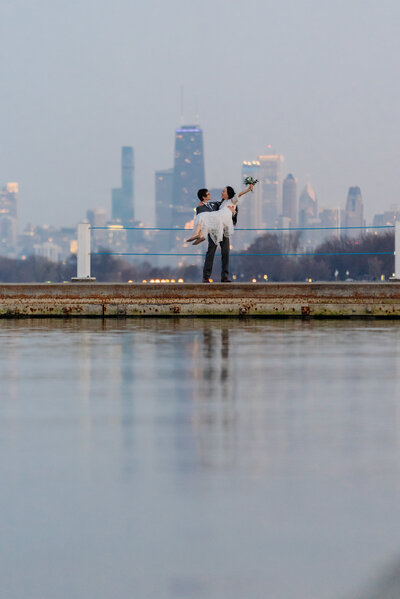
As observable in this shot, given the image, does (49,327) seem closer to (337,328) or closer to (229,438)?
(337,328)

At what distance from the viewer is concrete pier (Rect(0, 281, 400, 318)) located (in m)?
21.0

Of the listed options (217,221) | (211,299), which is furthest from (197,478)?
(211,299)

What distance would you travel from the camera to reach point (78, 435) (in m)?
7.02

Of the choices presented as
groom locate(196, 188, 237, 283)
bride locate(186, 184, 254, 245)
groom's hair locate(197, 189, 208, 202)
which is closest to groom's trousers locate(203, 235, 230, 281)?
groom locate(196, 188, 237, 283)

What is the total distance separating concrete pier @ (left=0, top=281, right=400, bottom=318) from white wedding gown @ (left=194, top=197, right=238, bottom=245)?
1.02 m

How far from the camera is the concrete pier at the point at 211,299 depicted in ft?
68.9

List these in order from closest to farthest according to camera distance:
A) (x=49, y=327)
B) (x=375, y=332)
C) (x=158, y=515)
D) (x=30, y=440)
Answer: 1. (x=158, y=515)
2. (x=30, y=440)
3. (x=375, y=332)
4. (x=49, y=327)

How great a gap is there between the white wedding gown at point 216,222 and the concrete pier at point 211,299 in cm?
102

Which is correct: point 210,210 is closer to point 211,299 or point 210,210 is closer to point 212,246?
point 212,246

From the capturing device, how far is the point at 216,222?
2078 centimetres

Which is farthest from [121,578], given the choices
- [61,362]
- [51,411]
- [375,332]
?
[375,332]

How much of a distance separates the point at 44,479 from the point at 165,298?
A: 1571cm

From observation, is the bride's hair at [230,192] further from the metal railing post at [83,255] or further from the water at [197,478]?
the water at [197,478]

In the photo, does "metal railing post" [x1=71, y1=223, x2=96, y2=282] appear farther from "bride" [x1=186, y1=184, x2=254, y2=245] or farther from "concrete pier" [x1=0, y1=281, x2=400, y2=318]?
"bride" [x1=186, y1=184, x2=254, y2=245]
